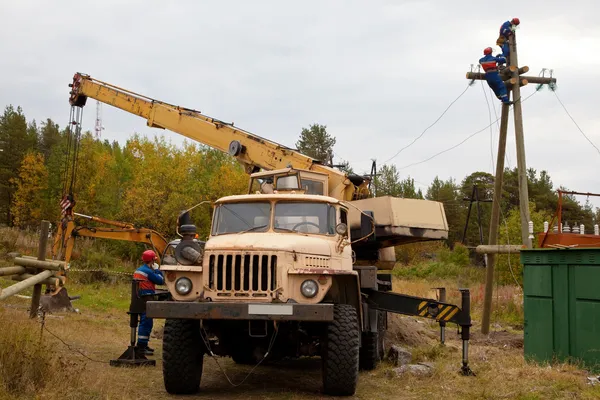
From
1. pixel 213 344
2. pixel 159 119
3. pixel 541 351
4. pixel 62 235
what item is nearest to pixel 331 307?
pixel 213 344

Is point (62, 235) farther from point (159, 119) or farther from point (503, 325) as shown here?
point (503, 325)

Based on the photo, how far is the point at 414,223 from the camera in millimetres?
11656

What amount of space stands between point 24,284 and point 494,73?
1104 centimetres

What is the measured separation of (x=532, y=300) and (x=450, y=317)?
5.35ft

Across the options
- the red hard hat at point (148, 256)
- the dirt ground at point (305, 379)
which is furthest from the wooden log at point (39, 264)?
the red hard hat at point (148, 256)

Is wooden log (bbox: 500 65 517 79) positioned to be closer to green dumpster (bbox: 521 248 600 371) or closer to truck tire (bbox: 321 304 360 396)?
green dumpster (bbox: 521 248 600 371)

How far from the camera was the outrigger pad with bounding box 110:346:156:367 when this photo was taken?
991 cm

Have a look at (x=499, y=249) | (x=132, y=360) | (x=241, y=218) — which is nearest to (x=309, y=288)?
(x=241, y=218)

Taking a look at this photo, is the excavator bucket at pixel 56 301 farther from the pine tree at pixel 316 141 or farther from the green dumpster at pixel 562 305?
the pine tree at pixel 316 141

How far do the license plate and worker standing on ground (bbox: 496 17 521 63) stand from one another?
10.7 m

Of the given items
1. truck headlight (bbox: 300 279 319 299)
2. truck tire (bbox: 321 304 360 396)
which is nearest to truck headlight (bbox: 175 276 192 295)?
truck headlight (bbox: 300 279 319 299)

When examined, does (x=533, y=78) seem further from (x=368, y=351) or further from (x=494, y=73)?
(x=368, y=351)

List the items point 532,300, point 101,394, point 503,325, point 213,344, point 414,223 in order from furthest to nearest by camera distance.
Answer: point 503,325 → point 414,223 → point 532,300 → point 213,344 → point 101,394

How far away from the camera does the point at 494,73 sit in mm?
15453
